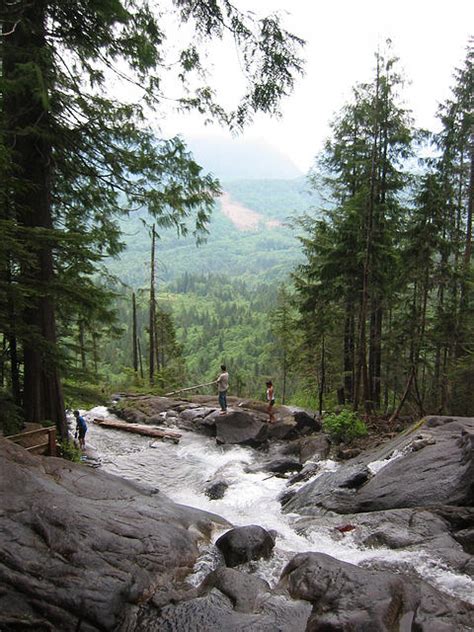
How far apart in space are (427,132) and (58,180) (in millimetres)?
14648

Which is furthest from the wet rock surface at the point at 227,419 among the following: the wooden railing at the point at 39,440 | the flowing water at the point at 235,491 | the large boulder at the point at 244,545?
the wooden railing at the point at 39,440

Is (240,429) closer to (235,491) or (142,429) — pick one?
(142,429)

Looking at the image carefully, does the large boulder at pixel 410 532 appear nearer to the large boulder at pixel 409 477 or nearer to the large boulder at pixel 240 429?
the large boulder at pixel 409 477

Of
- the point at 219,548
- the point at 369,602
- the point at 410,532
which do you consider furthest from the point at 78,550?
the point at 410,532

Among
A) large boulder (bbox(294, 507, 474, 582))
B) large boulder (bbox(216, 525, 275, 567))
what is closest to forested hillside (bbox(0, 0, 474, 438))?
large boulder (bbox(216, 525, 275, 567))

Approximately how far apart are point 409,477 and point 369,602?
435 cm

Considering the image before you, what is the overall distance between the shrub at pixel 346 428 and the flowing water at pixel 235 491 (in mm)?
1921

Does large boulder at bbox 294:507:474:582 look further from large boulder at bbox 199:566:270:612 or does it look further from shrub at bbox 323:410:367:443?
shrub at bbox 323:410:367:443

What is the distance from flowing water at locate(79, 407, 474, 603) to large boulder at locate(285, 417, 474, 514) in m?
0.94

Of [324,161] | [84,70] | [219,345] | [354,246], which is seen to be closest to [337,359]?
[354,246]

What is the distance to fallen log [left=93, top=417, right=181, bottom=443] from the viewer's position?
15.8m

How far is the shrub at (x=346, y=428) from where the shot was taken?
13391mm

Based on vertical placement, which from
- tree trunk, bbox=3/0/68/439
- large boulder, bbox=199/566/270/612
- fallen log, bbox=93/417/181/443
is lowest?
fallen log, bbox=93/417/181/443

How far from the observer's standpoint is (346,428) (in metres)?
13.6
